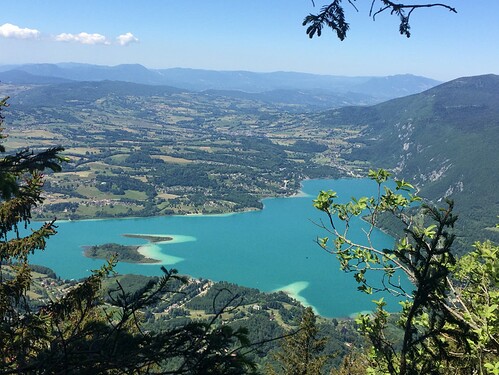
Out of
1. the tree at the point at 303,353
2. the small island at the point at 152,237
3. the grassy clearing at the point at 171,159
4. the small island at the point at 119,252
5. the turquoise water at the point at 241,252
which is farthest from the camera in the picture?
the grassy clearing at the point at 171,159

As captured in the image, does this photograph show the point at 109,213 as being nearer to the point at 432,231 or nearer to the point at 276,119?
the point at 432,231

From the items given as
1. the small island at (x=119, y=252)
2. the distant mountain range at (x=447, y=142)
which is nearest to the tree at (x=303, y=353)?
the small island at (x=119, y=252)

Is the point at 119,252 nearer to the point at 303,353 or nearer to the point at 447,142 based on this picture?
the point at 303,353

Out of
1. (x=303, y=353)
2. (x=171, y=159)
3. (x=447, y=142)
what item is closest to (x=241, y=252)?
(x=303, y=353)

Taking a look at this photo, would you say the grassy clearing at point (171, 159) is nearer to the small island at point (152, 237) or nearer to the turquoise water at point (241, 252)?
the turquoise water at point (241, 252)

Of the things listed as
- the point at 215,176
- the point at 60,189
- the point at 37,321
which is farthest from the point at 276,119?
the point at 37,321

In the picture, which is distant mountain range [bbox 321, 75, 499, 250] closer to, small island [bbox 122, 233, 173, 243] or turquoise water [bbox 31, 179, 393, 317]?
turquoise water [bbox 31, 179, 393, 317]

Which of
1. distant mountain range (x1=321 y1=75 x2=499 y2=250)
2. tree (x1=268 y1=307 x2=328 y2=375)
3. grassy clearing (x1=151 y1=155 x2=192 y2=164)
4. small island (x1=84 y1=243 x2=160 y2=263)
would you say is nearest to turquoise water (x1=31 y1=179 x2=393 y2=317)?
small island (x1=84 y1=243 x2=160 y2=263)
